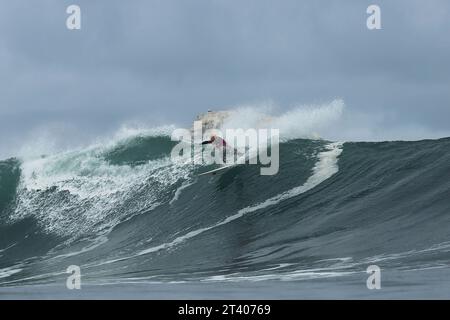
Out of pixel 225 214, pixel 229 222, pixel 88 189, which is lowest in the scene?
pixel 229 222

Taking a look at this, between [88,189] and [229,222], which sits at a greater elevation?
[88,189]

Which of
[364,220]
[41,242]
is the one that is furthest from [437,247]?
[41,242]

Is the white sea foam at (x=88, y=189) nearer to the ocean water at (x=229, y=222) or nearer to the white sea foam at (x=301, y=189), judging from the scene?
the ocean water at (x=229, y=222)

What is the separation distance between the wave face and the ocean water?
8 cm

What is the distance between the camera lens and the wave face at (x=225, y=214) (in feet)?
68.2

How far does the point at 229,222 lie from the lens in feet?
89.6

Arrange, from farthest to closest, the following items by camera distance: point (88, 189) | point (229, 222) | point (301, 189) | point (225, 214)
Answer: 1. point (88, 189)
2. point (301, 189)
3. point (225, 214)
4. point (229, 222)

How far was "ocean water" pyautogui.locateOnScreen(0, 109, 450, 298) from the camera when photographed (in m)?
17.8

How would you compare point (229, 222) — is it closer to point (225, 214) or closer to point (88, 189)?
point (225, 214)

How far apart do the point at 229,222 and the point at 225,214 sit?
1.03 meters

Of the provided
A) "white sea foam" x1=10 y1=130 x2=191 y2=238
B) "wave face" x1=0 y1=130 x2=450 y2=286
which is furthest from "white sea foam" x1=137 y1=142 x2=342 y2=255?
"white sea foam" x1=10 y1=130 x2=191 y2=238

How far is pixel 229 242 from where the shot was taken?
24656 millimetres

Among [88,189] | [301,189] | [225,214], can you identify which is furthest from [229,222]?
[88,189]
